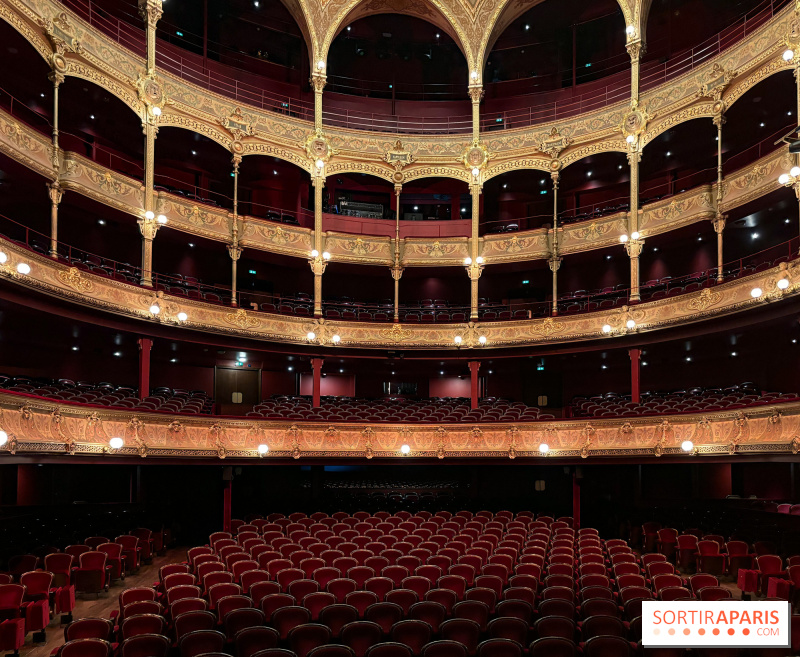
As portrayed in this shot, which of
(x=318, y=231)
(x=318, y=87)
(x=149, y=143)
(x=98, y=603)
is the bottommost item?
(x=98, y=603)

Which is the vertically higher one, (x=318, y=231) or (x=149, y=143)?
(x=149, y=143)

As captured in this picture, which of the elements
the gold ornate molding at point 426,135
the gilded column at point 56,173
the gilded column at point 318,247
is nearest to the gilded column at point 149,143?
the gold ornate molding at point 426,135

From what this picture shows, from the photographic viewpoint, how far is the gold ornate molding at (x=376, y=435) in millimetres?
14539

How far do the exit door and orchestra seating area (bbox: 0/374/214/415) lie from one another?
3.65 metres

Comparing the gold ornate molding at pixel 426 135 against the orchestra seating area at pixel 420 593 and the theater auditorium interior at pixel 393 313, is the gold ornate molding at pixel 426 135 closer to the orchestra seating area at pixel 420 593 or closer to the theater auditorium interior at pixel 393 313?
the theater auditorium interior at pixel 393 313

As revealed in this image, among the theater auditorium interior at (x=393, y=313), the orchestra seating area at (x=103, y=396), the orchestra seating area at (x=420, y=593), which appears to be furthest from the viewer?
the orchestra seating area at (x=103, y=396)

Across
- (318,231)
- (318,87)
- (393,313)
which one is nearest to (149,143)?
(318,231)

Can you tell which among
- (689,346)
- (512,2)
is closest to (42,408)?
(689,346)

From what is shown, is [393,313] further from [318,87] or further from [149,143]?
[149,143]

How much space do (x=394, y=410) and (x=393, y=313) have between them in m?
5.51

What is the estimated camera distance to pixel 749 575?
1307cm

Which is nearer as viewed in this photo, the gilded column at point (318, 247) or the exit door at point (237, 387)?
the gilded column at point (318, 247)

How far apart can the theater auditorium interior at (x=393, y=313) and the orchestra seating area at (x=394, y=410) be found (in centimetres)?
20

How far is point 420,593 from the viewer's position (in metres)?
11.2
